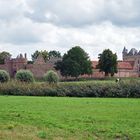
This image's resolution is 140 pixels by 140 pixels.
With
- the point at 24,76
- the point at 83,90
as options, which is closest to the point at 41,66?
the point at 24,76

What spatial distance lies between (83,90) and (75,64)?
7361cm

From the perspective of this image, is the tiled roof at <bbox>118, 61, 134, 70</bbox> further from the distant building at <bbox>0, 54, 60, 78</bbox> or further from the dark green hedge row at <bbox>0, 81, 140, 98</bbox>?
the dark green hedge row at <bbox>0, 81, 140, 98</bbox>

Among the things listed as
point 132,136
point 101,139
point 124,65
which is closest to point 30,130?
point 101,139

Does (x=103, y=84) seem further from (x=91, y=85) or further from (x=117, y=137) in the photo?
(x=117, y=137)

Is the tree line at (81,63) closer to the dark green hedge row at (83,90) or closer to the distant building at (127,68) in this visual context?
the distant building at (127,68)

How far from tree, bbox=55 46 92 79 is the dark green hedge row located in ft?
234

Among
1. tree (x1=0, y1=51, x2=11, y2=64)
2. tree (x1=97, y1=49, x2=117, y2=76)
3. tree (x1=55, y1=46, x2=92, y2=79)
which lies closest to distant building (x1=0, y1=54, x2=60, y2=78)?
tree (x1=55, y1=46, x2=92, y2=79)

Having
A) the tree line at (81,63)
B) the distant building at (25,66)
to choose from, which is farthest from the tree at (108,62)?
the distant building at (25,66)

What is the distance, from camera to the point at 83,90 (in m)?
43.0

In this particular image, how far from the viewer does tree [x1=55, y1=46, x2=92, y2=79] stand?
117062 mm

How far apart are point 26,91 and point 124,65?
103076mm

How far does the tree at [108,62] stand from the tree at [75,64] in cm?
353

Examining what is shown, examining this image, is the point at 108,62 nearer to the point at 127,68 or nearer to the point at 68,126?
the point at 127,68

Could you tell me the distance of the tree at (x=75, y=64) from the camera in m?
117
